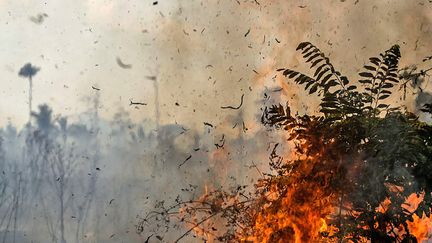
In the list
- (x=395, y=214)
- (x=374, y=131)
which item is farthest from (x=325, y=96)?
(x=395, y=214)

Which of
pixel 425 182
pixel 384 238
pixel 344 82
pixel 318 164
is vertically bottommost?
pixel 384 238

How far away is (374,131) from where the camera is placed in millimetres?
7398

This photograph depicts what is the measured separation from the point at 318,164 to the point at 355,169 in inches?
21.9

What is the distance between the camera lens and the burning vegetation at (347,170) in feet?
23.8

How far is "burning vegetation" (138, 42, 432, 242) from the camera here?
7.24 meters

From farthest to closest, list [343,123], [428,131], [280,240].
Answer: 1. [280,240]
2. [343,123]
3. [428,131]

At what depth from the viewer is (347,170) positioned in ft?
25.1

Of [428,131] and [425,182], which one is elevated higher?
[428,131]

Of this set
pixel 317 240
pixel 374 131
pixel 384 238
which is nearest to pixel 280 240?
pixel 317 240

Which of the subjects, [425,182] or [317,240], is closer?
[425,182]

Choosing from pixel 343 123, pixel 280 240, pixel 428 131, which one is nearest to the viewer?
pixel 428 131

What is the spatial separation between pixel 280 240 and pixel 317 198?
0.95 metres

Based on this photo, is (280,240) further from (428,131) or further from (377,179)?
(428,131)

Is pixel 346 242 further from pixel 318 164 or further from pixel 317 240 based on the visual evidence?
pixel 318 164
